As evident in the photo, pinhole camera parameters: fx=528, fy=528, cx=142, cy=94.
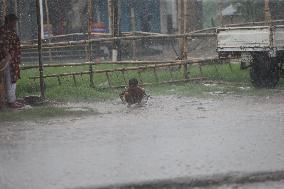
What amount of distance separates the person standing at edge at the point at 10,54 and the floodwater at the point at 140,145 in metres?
1.47

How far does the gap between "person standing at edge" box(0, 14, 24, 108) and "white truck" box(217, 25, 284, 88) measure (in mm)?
4794

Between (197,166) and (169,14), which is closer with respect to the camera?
(197,166)

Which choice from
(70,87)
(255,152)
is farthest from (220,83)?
(255,152)

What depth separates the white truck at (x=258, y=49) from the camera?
11484mm

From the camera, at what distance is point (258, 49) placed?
38.1ft

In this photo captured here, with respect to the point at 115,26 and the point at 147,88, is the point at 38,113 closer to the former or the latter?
the point at 147,88

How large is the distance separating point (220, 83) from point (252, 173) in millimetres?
7521

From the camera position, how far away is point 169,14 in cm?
2503

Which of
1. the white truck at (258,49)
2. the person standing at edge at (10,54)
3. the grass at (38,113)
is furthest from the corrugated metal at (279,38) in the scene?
the person standing at edge at (10,54)

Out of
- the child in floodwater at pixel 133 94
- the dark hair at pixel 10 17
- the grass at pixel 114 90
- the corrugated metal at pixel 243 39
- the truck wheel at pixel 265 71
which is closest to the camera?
the grass at pixel 114 90

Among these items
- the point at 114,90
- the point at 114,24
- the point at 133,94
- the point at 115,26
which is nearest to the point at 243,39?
the point at 114,90

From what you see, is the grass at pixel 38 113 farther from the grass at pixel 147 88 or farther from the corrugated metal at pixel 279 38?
the corrugated metal at pixel 279 38

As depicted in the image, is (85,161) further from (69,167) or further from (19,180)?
(19,180)

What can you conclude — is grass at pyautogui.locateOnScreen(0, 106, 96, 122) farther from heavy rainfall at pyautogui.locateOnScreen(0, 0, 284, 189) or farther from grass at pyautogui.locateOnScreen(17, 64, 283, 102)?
grass at pyautogui.locateOnScreen(17, 64, 283, 102)
